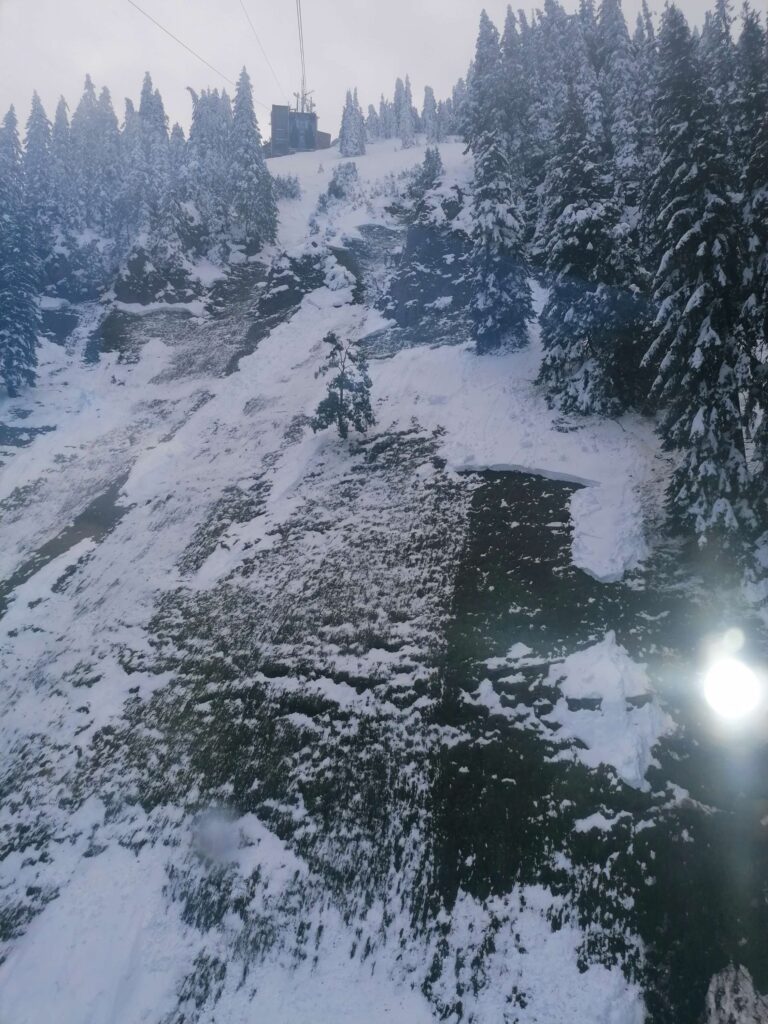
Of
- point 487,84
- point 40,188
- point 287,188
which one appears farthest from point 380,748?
point 287,188

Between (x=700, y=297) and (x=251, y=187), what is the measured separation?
50.4 metres

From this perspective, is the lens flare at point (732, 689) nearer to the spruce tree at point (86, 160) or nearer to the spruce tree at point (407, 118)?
the spruce tree at point (86, 160)

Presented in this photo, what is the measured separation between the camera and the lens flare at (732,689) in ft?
36.8

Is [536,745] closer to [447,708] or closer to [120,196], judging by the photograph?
[447,708]

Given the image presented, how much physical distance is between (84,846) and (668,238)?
68.1 ft

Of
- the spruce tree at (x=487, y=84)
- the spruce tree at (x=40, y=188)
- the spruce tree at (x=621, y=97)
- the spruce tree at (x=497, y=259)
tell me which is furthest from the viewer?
the spruce tree at (x=40, y=188)

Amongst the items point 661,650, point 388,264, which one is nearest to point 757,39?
point 388,264

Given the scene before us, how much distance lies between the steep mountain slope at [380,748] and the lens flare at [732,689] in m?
0.40

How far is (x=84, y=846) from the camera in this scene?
1260 cm

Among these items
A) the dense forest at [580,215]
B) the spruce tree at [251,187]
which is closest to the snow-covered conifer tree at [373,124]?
the dense forest at [580,215]

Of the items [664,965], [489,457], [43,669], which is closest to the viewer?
[664,965]

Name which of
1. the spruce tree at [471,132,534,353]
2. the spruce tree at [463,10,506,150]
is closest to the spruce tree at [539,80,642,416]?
the spruce tree at [471,132,534,353]

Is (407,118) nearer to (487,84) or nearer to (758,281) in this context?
(487,84)

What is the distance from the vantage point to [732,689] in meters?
11.6
